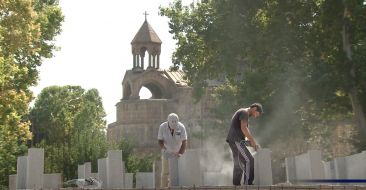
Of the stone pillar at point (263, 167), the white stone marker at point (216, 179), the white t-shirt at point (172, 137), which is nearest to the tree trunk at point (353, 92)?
the white stone marker at point (216, 179)

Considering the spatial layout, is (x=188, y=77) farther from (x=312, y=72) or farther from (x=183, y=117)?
(x=183, y=117)

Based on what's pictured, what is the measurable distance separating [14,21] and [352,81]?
13532 mm

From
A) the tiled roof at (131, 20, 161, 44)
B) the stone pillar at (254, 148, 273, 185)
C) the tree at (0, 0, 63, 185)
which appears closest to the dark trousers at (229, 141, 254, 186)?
the stone pillar at (254, 148, 273, 185)

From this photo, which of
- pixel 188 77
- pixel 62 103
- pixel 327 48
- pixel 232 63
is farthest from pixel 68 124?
pixel 327 48

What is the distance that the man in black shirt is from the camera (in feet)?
36.3

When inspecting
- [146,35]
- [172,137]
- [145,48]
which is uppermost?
[146,35]

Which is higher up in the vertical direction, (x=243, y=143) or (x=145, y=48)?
(x=145, y=48)

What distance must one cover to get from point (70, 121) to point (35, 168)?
5042cm

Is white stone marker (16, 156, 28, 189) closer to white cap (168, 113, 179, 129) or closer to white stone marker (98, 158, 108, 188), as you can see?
white stone marker (98, 158, 108, 188)

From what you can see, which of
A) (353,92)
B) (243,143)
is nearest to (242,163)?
(243,143)

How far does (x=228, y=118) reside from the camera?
3334cm

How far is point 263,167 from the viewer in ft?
36.6

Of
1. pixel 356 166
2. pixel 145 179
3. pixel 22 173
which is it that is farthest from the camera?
pixel 145 179

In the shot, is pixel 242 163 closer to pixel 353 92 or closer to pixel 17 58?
pixel 353 92
